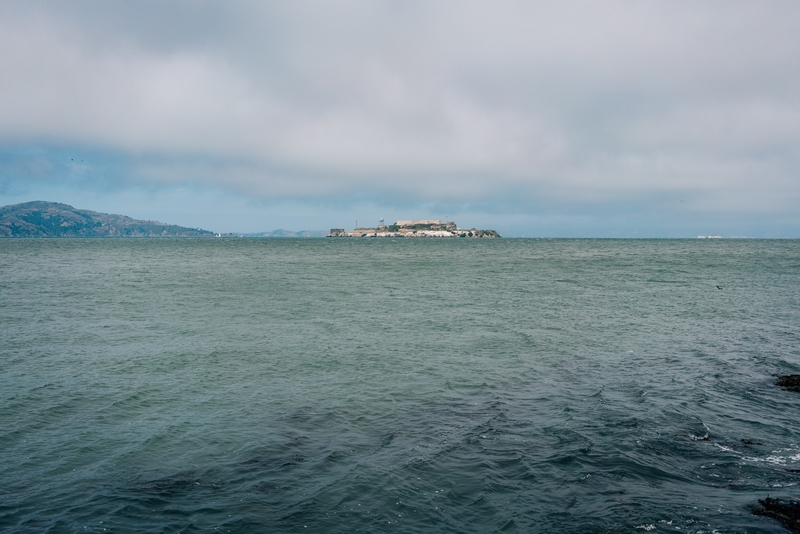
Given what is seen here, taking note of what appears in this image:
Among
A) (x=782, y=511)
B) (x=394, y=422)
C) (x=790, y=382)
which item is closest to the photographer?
(x=782, y=511)

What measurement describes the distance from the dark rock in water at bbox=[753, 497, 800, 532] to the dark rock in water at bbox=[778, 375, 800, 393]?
11346 mm

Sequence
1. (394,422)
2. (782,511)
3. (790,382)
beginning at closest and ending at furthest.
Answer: (782,511), (394,422), (790,382)

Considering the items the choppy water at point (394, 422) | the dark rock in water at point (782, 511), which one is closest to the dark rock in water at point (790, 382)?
the choppy water at point (394, 422)

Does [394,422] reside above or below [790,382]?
below

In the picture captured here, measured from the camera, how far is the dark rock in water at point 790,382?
65.5 feet

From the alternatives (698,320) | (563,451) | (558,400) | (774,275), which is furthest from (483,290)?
(774,275)

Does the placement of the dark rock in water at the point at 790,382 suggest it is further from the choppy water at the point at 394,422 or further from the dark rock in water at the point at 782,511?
the dark rock in water at the point at 782,511

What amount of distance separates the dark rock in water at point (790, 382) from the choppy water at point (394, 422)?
664mm

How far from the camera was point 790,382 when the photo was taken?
20.5 meters

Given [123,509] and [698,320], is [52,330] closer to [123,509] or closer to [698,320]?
[123,509]

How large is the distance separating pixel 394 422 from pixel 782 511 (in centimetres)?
1052

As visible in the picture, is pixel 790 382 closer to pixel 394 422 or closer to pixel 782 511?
pixel 782 511

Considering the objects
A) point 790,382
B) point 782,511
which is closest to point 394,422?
point 782,511

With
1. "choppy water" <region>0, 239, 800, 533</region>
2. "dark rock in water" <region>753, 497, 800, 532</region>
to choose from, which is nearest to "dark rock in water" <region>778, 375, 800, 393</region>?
"choppy water" <region>0, 239, 800, 533</region>
